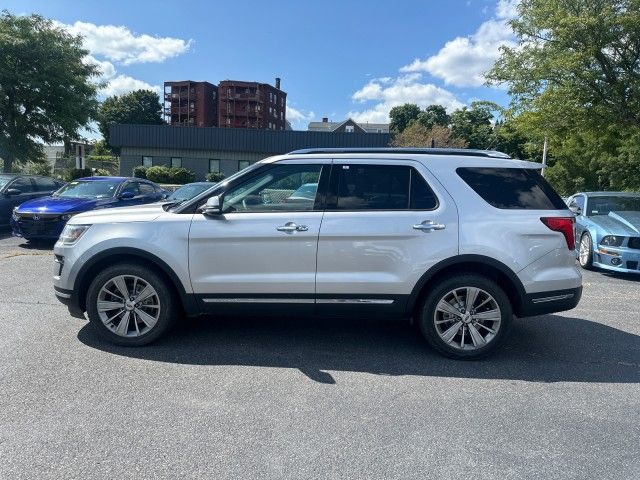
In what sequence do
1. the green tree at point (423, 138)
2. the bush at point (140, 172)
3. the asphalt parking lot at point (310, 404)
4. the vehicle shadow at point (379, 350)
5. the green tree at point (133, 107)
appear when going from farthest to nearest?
the green tree at point (133, 107) < the bush at point (140, 172) < the green tree at point (423, 138) < the vehicle shadow at point (379, 350) < the asphalt parking lot at point (310, 404)

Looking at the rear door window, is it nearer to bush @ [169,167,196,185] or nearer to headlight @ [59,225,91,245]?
headlight @ [59,225,91,245]

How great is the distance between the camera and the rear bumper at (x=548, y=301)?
4379mm

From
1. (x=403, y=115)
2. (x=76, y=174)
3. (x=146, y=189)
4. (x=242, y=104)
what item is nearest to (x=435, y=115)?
(x=403, y=115)

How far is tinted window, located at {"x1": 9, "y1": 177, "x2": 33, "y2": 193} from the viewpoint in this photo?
12.6 m

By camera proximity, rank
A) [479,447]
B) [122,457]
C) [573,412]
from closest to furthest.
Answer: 1. [122,457]
2. [479,447]
3. [573,412]

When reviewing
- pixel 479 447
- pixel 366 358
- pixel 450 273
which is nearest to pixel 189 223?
pixel 366 358

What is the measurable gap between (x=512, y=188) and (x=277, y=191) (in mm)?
2176

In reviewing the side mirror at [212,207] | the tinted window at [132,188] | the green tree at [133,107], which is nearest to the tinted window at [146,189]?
the tinted window at [132,188]

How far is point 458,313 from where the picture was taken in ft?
14.5

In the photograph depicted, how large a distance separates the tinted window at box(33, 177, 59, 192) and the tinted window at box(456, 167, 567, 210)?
13006 mm

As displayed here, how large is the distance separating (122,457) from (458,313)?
294 cm

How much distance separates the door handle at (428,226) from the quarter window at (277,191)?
969 mm

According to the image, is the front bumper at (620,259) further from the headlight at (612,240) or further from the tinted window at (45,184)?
the tinted window at (45,184)

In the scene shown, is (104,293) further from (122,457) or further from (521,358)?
(521,358)
